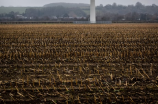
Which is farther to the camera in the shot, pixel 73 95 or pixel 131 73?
pixel 131 73

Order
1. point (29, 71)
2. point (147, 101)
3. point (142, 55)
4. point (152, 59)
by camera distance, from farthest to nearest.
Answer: point (142, 55) → point (152, 59) → point (29, 71) → point (147, 101)

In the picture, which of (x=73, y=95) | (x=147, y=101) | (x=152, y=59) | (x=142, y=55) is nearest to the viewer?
(x=147, y=101)

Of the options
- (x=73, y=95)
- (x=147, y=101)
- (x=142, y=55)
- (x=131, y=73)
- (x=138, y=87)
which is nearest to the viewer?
(x=147, y=101)

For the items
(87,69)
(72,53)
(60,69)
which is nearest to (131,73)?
(87,69)

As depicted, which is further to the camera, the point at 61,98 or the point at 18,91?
the point at 18,91

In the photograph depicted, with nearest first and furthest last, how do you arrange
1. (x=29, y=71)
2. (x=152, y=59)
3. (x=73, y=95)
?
1. (x=73, y=95)
2. (x=29, y=71)
3. (x=152, y=59)

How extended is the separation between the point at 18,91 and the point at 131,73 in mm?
3797

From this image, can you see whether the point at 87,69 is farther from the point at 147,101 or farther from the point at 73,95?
the point at 147,101

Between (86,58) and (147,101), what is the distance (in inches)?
191

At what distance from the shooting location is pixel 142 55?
33.7 feet

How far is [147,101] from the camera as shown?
514 centimetres

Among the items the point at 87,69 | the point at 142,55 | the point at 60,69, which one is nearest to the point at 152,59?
the point at 142,55

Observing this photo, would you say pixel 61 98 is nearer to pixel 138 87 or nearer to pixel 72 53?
pixel 138 87

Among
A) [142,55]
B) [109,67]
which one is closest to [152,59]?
[142,55]
